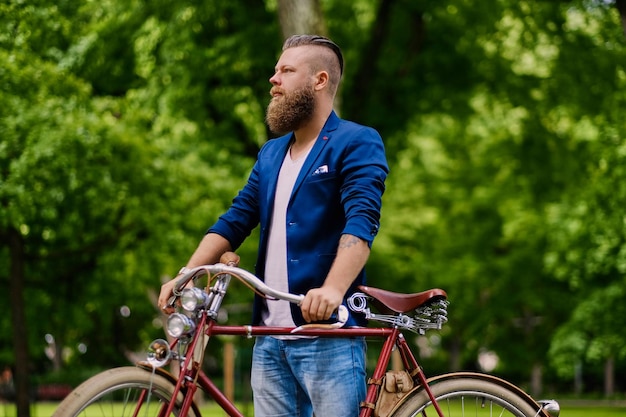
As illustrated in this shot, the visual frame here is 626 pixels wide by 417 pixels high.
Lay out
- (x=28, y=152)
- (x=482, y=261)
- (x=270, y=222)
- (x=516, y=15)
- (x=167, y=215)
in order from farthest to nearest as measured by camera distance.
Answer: (x=482, y=261), (x=516, y=15), (x=167, y=215), (x=28, y=152), (x=270, y=222)

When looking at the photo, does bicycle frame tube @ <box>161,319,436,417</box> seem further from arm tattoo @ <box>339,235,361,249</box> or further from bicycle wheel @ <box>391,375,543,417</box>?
arm tattoo @ <box>339,235,361,249</box>

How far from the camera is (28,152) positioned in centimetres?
1114

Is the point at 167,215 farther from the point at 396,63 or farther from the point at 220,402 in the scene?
the point at 220,402

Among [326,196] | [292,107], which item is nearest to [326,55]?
[292,107]

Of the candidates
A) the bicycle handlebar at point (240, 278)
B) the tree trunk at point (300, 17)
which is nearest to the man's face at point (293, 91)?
the bicycle handlebar at point (240, 278)

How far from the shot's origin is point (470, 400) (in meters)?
3.76

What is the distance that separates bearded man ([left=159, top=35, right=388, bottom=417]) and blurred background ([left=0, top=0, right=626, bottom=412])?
6141mm

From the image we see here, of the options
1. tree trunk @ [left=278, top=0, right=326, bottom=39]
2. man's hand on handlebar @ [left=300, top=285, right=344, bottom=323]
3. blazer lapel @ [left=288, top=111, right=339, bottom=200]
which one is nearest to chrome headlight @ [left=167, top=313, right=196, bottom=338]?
man's hand on handlebar @ [left=300, top=285, right=344, bottom=323]

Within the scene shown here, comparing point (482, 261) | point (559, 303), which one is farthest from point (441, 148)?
point (559, 303)

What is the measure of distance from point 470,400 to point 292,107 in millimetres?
→ 1225

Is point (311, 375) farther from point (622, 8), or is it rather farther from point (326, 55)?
point (622, 8)

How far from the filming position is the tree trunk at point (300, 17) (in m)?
10.5

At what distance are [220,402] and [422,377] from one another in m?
0.71

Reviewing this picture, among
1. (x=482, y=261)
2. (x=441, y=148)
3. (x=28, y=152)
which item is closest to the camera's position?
(x=28, y=152)
